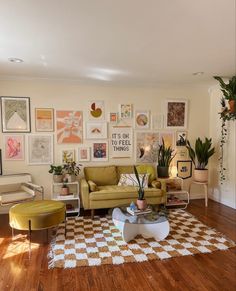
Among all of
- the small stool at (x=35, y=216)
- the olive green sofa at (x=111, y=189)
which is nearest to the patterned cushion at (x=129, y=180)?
the olive green sofa at (x=111, y=189)

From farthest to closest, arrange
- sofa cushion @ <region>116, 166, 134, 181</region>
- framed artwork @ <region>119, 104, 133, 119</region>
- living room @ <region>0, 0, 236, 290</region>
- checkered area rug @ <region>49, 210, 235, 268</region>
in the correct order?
framed artwork @ <region>119, 104, 133, 119</region>
sofa cushion @ <region>116, 166, 134, 181</region>
checkered area rug @ <region>49, 210, 235, 268</region>
living room @ <region>0, 0, 236, 290</region>

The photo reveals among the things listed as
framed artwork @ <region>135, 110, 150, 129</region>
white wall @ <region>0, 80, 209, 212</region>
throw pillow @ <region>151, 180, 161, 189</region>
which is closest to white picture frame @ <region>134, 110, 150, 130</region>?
framed artwork @ <region>135, 110, 150, 129</region>

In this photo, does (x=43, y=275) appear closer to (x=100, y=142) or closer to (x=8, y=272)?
(x=8, y=272)

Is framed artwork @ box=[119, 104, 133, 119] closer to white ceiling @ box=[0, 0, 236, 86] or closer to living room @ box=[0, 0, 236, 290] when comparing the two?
living room @ box=[0, 0, 236, 290]

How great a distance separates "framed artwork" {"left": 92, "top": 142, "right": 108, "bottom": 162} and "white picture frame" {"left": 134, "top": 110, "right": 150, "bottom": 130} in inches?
30.4

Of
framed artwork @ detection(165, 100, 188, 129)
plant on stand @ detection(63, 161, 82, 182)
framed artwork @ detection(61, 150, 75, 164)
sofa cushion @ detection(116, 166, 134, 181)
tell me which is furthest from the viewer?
framed artwork @ detection(165, 100, 188, 129)

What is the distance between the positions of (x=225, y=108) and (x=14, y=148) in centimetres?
401

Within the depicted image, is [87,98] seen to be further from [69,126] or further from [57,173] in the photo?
[57,173]

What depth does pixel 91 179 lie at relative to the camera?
14.9ft

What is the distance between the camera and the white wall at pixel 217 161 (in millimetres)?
4645

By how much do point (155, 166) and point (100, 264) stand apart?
8.88ft

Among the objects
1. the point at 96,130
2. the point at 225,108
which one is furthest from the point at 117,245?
the point at 225,108

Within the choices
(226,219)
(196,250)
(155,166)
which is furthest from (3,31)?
(226,219)

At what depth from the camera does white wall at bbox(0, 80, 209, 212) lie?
442cm
